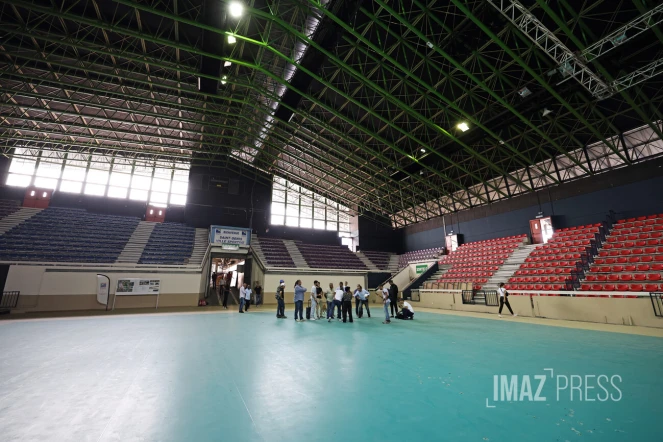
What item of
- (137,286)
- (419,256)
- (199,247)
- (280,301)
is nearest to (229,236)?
(199,247)

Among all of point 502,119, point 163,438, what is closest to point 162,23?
point 163,438

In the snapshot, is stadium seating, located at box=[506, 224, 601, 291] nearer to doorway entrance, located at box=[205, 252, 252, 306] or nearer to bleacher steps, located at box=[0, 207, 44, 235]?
doorway entrance, located at box=[205, 252, 252, 306]

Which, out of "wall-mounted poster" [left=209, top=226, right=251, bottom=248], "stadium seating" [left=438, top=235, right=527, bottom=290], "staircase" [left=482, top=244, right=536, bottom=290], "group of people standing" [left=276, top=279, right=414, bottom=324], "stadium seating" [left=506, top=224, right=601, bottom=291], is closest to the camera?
"group of people standing" [left=276, top=279, right=414, bottom=324]

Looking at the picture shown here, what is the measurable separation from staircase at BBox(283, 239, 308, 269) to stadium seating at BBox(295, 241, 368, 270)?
1.30ft

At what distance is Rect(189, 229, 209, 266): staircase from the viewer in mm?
20392

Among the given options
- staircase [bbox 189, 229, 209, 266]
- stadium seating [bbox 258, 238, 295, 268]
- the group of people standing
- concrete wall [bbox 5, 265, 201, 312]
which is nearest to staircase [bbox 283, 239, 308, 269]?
stadium seating [bbox 258, 238, 295, 268]

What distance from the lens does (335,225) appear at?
32312 mm

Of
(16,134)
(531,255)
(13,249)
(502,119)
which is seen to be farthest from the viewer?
(16,134)

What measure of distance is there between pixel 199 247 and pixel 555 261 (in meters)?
25.5

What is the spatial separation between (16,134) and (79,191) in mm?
5429

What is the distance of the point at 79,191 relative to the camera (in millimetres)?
23453

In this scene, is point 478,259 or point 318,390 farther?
point 478,259

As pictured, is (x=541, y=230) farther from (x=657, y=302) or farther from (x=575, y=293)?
(x=657, y=302)

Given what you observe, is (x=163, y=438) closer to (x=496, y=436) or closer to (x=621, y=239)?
(x=496, y=436)
